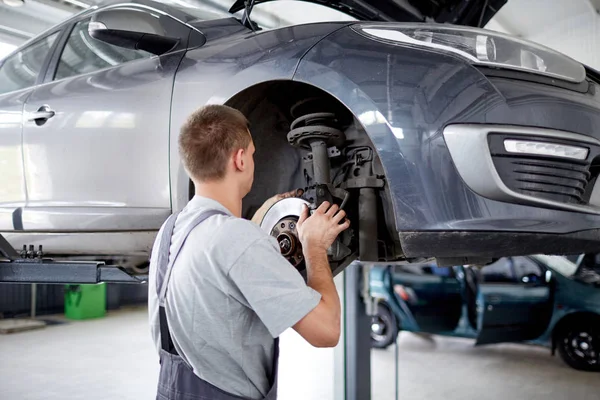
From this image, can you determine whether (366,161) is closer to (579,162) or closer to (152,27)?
(579,162)

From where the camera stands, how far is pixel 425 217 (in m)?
1.09

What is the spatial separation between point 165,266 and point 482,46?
0.83 metres

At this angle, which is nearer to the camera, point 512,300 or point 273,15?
point 512,300

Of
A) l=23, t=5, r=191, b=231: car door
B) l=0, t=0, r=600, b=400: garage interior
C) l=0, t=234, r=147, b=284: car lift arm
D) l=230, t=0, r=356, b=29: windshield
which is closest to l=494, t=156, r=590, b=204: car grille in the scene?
l=23, t=5, r=191, b=231: car door

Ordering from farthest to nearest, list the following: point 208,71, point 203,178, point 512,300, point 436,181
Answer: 1. point 512,300
2. point 208,71
3. point 436,181
4. point 203,178

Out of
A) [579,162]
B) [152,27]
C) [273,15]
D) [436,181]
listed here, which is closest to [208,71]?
[152,27]

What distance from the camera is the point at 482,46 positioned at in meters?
1.17

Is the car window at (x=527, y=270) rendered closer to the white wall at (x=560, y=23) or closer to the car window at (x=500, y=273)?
the car window at (x=500, y=273)

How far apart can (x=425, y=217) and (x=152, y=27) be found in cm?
96

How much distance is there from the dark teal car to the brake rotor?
9.41 feet

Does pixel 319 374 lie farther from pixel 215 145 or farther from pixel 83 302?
pixel 215 145

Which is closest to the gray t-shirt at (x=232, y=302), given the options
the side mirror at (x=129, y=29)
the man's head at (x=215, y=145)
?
the man's head at (x=215, y=145)

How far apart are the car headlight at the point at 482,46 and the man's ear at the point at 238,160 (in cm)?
46

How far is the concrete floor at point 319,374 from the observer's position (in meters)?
3.62
